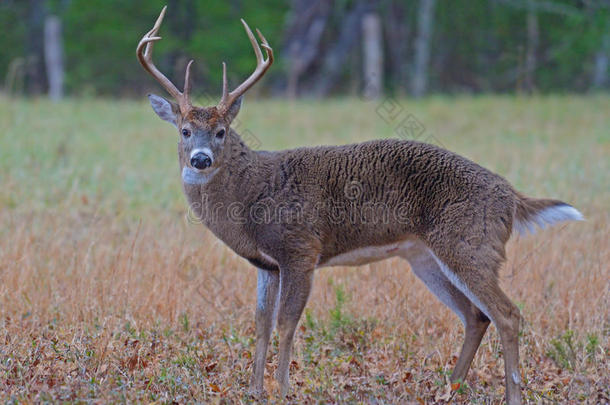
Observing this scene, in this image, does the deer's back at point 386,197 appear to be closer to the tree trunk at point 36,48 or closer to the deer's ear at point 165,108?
the deer's ear at point 165,108

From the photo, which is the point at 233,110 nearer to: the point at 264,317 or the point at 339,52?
the point at 264,317

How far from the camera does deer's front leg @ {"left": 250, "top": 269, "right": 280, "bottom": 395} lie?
5812 mm

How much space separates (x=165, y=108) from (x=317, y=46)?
19.0m

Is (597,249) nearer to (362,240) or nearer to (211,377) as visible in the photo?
(362,240)

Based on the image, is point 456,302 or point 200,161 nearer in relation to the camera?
point 200,161

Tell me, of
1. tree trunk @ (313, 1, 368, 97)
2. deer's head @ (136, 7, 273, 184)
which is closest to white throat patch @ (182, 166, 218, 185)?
deer's head @ (136, 7, 273, 184)

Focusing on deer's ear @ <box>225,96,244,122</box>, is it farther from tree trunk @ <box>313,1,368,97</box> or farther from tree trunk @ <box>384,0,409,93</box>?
tree trunk @ <box>384,0,409,93</box>

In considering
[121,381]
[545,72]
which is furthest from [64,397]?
[545,72]

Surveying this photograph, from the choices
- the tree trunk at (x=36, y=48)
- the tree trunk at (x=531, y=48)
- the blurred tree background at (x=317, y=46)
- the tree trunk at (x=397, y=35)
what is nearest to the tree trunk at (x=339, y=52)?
the blurred tree background at (x=317, y=46)

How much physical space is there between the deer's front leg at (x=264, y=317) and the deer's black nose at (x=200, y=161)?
2.69 feet

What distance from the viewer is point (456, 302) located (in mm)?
6016

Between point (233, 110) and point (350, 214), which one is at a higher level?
point (233, 110)

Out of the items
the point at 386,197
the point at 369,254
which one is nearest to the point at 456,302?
the point at 369,254

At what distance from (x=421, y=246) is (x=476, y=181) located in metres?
0.54
